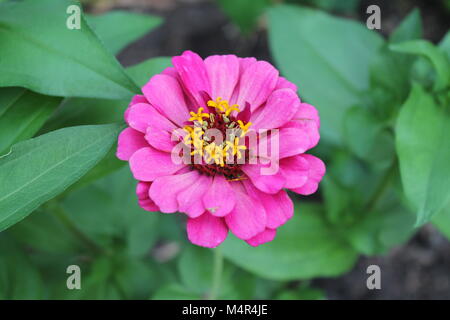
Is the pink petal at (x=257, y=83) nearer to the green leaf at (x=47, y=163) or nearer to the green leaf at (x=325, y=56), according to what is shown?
the green leaf at (x=47, y=163)

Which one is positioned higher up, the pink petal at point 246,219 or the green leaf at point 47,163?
the green leaf at point 47,163

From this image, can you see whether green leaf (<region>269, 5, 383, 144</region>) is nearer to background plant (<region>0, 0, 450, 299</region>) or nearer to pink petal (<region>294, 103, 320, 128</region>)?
background plant (<region>0, 0, 450, 299</region>)

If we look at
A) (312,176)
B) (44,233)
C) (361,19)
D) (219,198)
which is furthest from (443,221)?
(361,19)

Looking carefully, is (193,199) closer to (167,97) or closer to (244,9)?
(167,97)

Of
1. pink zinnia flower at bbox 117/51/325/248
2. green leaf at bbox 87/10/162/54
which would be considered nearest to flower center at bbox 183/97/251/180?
pink zinnia flower at bbox 117/51/325/248

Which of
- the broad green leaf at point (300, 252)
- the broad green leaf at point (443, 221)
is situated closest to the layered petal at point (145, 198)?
the broad green leaf at point (300, 252)
